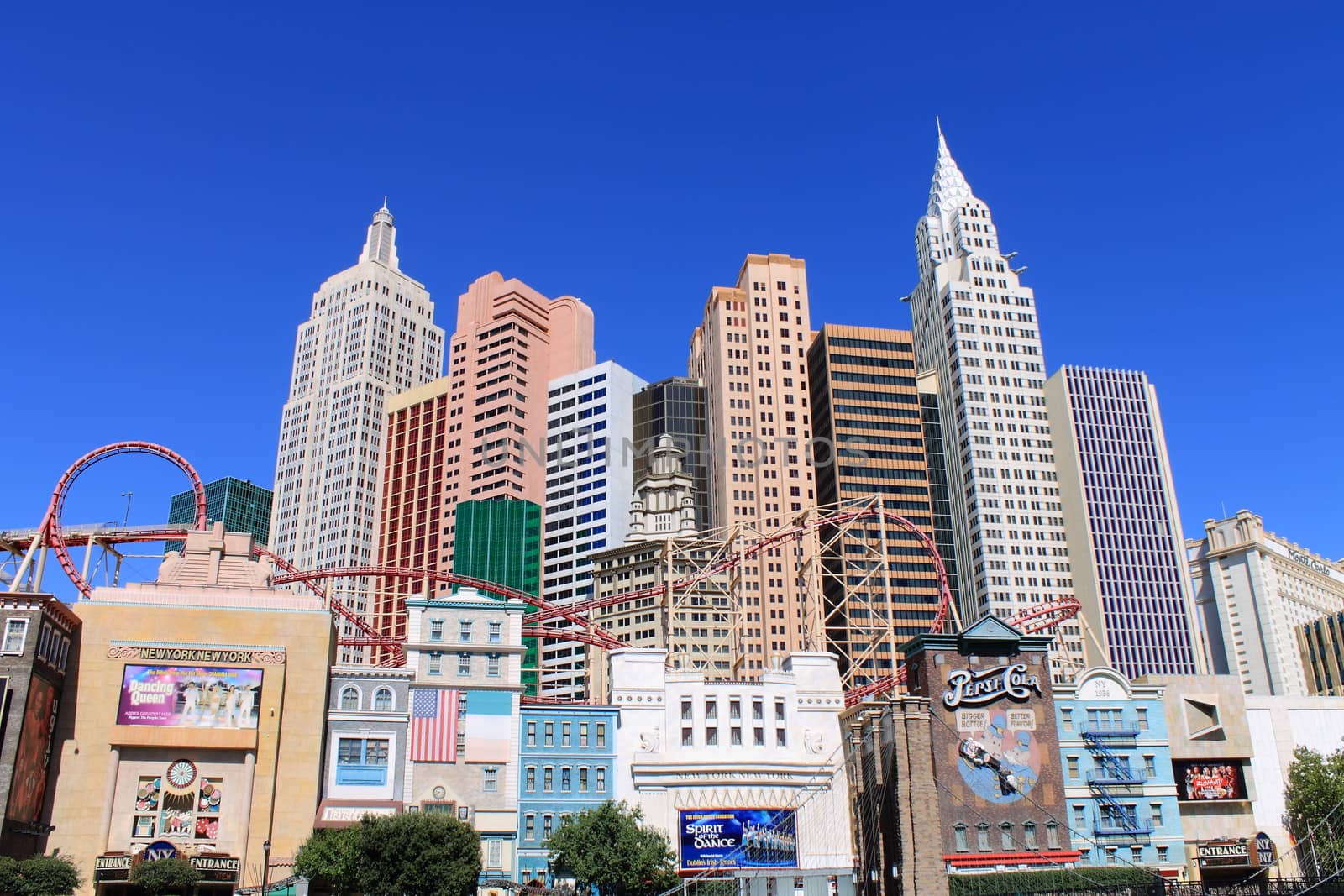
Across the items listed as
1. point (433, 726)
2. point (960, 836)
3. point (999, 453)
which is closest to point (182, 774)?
point (433, 726)

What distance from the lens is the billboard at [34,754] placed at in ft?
242

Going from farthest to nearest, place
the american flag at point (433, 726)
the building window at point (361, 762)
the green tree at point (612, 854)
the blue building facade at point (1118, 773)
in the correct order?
1. the blue building facade at point (1118, 773)
2. the american flag at point (433, 726)
3. the building window at point (361, 762)
4. the green tree at point (612, 854)

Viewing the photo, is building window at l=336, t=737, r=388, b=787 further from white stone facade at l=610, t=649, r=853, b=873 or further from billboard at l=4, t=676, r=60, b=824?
billboard at l=4, t=676, r=60, b=824

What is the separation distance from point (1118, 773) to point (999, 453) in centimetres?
10014

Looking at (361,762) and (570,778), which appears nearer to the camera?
(361,762)

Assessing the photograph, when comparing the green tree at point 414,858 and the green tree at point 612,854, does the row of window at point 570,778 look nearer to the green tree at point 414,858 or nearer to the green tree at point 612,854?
the green tree at point 612,854

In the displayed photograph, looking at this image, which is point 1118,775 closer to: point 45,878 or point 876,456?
point 45,878

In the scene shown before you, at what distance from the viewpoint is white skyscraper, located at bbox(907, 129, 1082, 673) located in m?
176

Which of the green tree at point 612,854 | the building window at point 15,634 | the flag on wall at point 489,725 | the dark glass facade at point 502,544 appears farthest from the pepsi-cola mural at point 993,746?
the dark glass facade at point 502,544

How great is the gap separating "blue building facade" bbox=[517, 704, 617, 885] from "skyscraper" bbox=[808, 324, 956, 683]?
81.4 metres

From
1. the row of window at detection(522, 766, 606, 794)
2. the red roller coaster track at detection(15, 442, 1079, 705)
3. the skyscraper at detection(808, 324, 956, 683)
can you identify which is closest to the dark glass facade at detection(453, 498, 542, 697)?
the skyscraper at detection(808, 324, 956, 683)

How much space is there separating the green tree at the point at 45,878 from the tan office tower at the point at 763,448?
358 ft

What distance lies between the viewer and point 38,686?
3034 inches

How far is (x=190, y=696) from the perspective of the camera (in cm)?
8312
